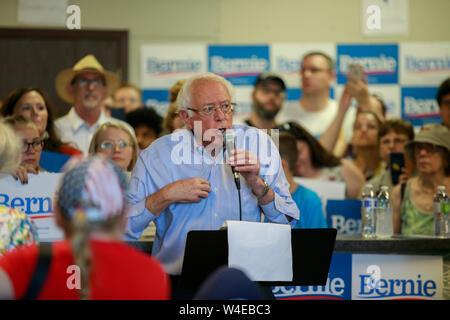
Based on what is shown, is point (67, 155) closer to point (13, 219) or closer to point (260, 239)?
point (260, 239)

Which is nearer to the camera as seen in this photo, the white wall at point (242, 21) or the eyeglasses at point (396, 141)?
the eyeglasses at point (396, 141)

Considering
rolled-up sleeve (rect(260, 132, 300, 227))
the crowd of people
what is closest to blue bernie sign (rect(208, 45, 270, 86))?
the crowd of people

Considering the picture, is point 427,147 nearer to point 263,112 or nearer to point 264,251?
point 263,112

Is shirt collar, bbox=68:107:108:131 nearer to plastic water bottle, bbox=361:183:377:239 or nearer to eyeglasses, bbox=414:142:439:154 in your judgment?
plastic water bottle, bbox=361:183:377:239

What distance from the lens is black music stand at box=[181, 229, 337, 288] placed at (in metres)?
2.42

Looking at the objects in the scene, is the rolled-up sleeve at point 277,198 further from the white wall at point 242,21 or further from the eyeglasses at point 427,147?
the white wall at point 242,21

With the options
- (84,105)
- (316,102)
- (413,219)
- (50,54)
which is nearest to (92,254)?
(413,219)

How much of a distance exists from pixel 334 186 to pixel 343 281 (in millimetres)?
1439

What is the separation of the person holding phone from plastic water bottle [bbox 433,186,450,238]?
0.86 m

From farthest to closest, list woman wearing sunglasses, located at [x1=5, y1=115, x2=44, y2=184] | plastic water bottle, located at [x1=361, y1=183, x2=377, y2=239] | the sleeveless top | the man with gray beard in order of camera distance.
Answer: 1. the man with gray beard
2. the sleeveless top
3. plastic water bottle, located at [x1=361, y1=183, x2=377, y2=239]
4. woman wearing sunglasses, located at [x1=5, y1=115, x2=44, y2=184]

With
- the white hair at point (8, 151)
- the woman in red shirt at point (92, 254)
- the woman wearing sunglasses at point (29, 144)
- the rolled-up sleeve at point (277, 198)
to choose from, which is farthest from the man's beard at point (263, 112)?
the woman in red shirt at point (92, 254)

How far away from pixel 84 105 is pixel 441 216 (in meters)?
2.80

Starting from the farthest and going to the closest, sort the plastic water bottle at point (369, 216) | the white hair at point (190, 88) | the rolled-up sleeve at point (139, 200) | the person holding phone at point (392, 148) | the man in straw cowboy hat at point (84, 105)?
1. the man in straw cowboy hat at point (84, 105)
2. the person holding phone at point (392, 148)
3. the plastic water bottle at point (369, 216)
4. the white hair at point (190, 88)
5. the rolled-up sleeve at point (139, 200)

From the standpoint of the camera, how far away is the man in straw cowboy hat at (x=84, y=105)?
492 cm
